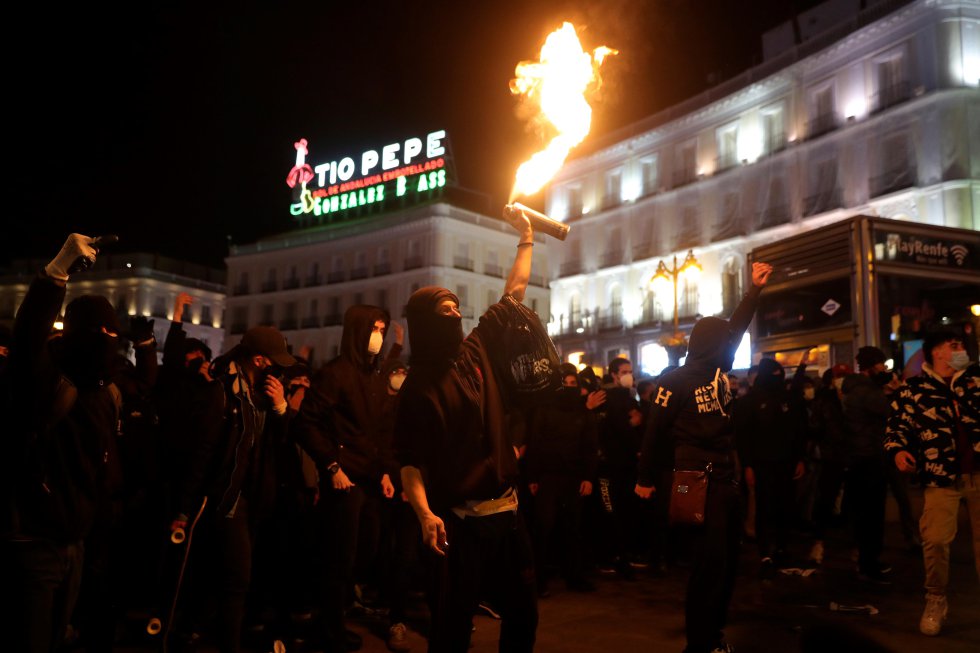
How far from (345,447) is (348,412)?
251mm

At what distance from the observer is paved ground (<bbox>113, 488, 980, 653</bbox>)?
5301mm

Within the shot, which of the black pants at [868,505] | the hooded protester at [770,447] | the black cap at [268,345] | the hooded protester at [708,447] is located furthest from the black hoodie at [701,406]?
the black pants at [868,505]

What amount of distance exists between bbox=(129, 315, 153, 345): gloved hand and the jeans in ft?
21.6

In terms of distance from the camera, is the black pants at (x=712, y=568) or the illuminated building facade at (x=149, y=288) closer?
the black pants at (x=712, y=568)

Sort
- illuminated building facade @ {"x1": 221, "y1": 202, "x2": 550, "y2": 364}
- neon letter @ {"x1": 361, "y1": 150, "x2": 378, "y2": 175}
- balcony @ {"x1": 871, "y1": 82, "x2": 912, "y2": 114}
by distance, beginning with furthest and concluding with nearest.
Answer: neon letter @ {"x1": 361, "y1": 150, "x2": 378, "y2": 175}
illuminated building facade @ {"x1": 221, "y1": 202, "x2": 550, "y2": 364}
balcony @ {"x1": 871, "y1": 82, "x2": 912, "y2": 114}

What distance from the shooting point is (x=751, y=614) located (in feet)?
20.0

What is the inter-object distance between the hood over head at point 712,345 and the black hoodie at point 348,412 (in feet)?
7.76

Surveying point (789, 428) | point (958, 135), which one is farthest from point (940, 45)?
point (789, 428)

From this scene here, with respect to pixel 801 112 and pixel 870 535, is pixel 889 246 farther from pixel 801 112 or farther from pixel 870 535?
pixel 801 112

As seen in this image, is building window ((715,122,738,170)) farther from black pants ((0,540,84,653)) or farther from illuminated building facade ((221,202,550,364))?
black pants ((0,540,84,653))

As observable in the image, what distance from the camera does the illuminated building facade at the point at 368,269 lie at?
48938 millimetres

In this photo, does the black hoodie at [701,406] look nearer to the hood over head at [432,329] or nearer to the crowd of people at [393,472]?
the crowd of people at [393,472]

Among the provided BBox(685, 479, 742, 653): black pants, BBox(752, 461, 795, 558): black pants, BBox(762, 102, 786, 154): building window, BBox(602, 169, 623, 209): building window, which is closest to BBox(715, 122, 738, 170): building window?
BBox(762, 102, 786, 154): building window

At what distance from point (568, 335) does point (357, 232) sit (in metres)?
18.5
